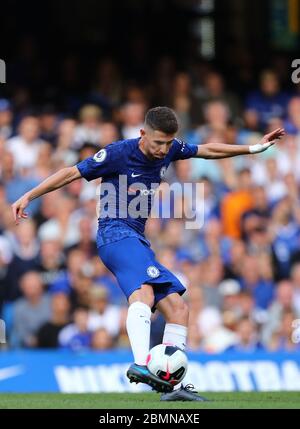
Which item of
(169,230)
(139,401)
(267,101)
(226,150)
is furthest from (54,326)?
(267,101)

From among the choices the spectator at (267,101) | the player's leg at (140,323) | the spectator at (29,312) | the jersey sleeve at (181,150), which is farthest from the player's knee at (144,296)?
the spectator at (267,101)

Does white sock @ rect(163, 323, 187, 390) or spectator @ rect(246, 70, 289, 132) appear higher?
spectator @ rect(246, 70, 289, 132)

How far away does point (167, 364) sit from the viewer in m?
9.30

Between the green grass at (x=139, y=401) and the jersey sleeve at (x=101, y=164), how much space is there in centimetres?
185

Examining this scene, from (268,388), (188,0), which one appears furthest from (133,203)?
(188,0)

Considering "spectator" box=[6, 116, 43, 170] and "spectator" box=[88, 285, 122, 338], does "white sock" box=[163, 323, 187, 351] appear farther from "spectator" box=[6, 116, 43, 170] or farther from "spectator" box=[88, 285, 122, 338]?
"spectator" box=[6, 116, 43, 170]

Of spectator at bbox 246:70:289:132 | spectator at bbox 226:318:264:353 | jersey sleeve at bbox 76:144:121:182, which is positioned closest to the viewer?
jersey sleeve at bbox 76:144:121:182

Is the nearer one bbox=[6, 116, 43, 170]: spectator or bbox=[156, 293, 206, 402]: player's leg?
bbox=[156, 293, 206, 402]: player's leg

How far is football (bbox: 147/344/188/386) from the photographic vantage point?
930 cm

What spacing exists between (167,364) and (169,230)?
7.10m

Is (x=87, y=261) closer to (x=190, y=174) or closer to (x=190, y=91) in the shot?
(x=190, y=174)

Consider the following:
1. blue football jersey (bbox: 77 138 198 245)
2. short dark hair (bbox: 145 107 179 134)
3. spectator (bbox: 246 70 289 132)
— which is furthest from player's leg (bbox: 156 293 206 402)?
spectator (bbox: 246 70 289 132)

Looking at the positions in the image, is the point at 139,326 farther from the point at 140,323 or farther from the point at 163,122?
the point at 163,122

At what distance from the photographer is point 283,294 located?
1591 centimetres
